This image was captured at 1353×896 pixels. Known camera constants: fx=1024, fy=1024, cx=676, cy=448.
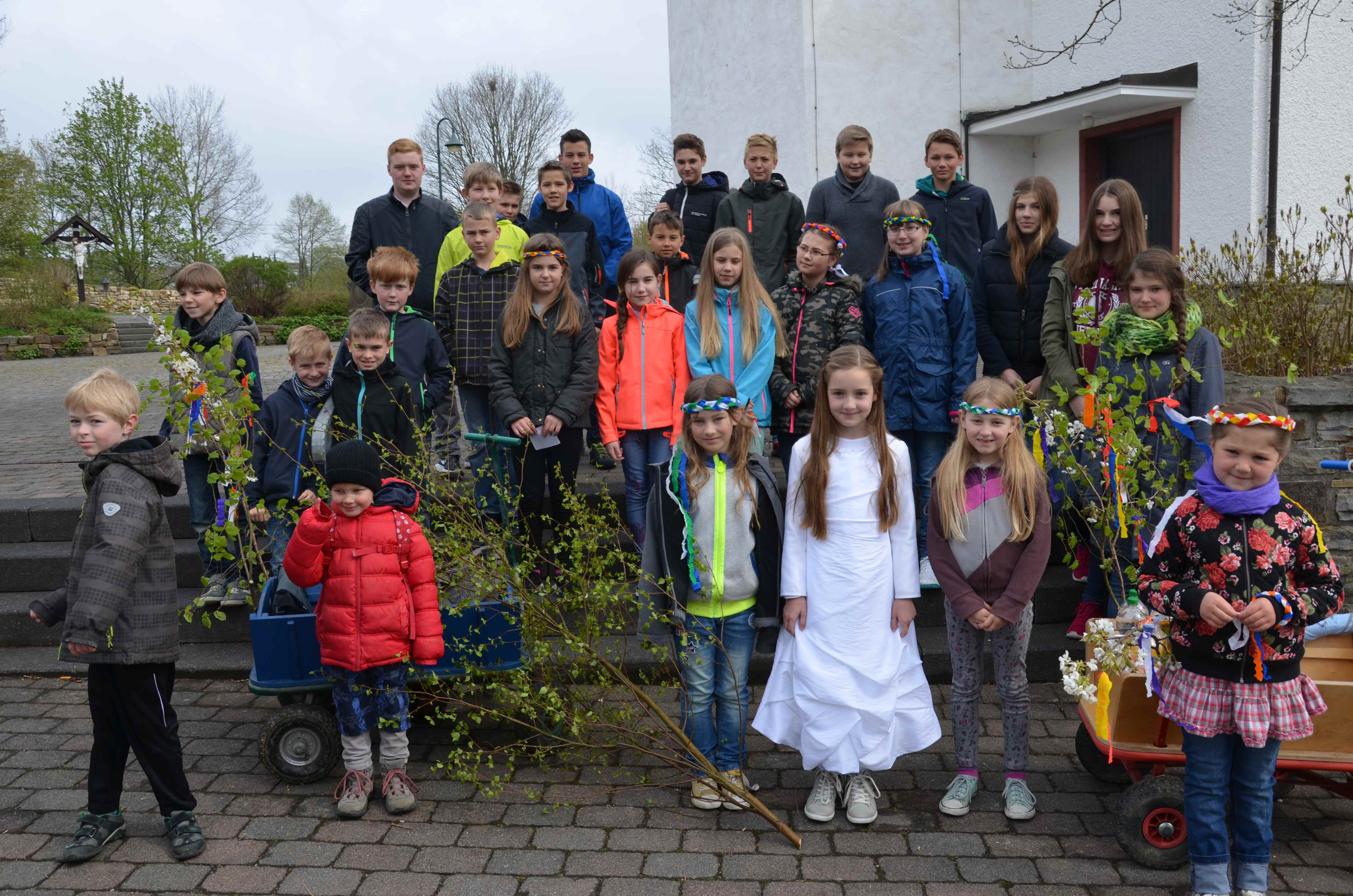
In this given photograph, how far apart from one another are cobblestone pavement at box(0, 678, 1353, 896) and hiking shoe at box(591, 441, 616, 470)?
243 centimetres

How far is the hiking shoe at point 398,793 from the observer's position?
3953 mm

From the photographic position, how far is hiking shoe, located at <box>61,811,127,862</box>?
3.65 metres

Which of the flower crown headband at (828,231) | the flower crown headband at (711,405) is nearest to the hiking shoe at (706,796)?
the flower crown headband at (711,405)

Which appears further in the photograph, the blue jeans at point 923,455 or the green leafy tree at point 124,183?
the green leafy tree at point 124,183

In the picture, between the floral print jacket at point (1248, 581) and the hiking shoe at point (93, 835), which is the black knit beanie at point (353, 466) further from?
the floral print jacket at point (1248, 581)

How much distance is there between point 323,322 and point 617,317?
23.3 meters

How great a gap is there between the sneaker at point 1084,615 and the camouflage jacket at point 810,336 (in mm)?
1647

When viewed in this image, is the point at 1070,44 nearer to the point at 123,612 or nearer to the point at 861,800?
the point at 861,800

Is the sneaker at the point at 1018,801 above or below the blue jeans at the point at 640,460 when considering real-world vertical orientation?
below

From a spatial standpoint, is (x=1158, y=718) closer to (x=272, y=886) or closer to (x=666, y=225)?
(x=272, y=886)

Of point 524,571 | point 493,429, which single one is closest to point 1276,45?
point 493,429

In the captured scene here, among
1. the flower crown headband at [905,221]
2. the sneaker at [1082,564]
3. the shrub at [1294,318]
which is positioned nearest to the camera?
the flower crown headband at [905,221]

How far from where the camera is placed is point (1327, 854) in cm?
349

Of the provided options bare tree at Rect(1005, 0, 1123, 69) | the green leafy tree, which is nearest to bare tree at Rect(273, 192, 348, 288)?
the green leafy tree
